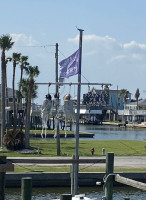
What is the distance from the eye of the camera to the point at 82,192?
31.6 m

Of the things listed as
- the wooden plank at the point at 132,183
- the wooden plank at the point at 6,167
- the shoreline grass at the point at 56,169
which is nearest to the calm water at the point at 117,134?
the shoreline grass at the point at 56,169

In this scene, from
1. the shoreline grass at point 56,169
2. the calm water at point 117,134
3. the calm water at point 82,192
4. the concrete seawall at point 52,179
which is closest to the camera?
the calm water at point 82,192

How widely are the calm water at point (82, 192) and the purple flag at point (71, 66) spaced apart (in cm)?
675

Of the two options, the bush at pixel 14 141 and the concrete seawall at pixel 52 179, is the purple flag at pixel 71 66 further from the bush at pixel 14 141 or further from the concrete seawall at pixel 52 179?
the bush at pixel 14 141

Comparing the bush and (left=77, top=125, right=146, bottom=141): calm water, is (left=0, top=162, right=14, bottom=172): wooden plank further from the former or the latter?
(left=77, top=125, right=146, bottom=141): calm water

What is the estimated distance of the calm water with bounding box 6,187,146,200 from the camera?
29927 millimetres

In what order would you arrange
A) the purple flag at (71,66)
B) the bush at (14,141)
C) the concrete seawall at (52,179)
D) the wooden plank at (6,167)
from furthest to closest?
the bush at (14,141) → the concrete seawall at (52,179) → the purple flag at (71,66) → the wooden plank at (6,167)

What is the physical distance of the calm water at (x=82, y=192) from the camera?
29927 mm

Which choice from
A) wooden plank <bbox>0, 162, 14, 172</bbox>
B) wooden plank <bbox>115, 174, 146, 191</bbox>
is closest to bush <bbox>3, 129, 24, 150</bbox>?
wooden plank <bbox>115, 174, 146, 191</bbox>

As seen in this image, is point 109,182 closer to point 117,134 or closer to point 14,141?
point 14,141

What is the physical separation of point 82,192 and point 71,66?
857 cm

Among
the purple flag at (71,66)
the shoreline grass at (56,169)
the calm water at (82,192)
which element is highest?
the purple flag at (71,66)

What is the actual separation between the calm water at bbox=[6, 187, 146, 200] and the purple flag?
6.75 m

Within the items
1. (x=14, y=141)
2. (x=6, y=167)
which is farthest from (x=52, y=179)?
(x=14, y=141)
